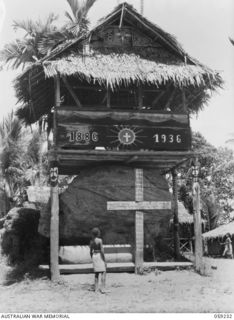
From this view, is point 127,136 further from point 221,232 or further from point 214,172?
point 214,172

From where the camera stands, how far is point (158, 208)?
13.6m

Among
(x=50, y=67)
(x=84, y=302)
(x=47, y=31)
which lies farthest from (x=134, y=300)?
(x=47, y=31)

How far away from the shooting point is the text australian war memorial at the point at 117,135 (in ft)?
43.0

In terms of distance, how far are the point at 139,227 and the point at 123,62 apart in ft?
16.3

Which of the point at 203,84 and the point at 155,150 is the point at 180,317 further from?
the point at 203,84

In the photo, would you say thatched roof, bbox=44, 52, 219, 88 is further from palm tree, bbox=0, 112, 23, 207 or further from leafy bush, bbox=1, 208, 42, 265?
palm tree, bbox=0, 112, 23, 207

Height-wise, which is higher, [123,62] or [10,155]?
[123,62]

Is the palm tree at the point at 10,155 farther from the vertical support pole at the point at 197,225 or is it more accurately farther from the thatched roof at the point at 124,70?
the vertical support pole at the point at 197,225

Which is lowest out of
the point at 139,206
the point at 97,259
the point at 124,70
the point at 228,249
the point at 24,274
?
the point at 24,274

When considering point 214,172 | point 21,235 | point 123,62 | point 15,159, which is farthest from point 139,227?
point 214,172

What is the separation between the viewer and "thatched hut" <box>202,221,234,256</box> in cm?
2683

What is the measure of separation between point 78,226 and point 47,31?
678 cm

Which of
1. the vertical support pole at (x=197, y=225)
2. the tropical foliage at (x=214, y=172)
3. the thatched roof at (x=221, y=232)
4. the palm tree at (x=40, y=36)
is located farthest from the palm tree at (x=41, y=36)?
the tropical foliage at (x=214, y=172)

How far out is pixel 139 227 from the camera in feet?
43.9
